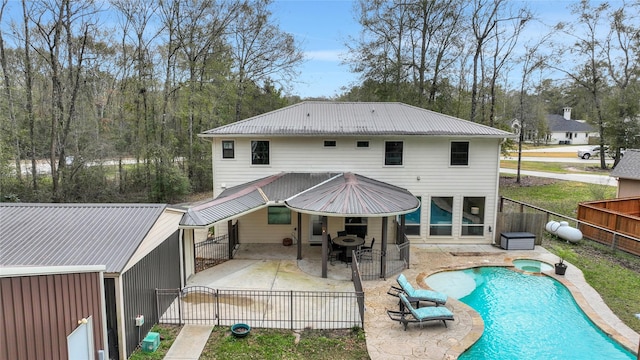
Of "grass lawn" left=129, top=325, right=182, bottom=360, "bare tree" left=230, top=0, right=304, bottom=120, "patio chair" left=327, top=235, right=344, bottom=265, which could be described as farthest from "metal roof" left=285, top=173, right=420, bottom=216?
"bare tree" left=230, top=0, right=304, bottom=120

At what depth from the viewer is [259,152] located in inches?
597

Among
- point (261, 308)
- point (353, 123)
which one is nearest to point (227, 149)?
point (353, 123)

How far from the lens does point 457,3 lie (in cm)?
2633

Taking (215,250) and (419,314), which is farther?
(215,250)

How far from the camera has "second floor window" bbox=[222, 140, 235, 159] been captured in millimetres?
14993

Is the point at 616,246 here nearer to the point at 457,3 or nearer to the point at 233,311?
the point at 233,311

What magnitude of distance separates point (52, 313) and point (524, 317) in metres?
10.7

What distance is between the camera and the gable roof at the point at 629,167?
19.0 metres

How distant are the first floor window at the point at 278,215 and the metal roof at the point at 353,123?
322 cm

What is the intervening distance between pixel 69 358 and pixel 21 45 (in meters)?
21.3

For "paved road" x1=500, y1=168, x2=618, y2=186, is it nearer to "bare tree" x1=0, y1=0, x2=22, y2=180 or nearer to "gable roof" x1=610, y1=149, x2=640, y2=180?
"gable roof" x1=610, y1=149, x2=640, y2=180

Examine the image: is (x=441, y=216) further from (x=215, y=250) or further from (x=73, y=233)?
(x=73, y=233)

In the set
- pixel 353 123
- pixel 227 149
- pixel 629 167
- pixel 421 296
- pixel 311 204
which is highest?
pixel 353 123

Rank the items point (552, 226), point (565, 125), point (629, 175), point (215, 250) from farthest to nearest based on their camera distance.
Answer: point (565, 125)
point (629, 175)
point (552, 226)
point (215, 250)
